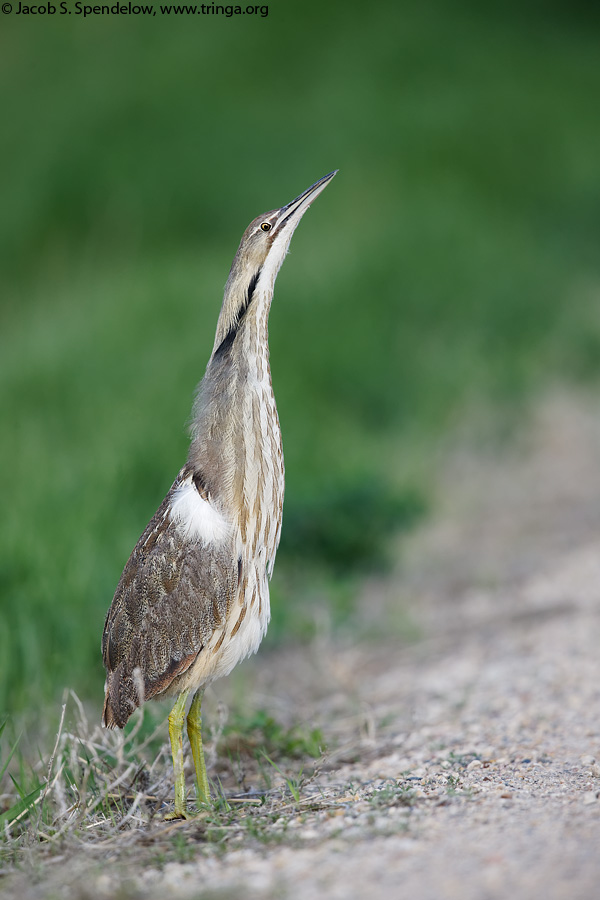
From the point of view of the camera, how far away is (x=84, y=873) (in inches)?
85.0

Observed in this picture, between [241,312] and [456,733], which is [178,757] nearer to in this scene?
[456,733]

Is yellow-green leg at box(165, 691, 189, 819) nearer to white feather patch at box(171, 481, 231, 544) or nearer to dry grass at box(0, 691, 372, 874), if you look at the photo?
dry grass at box(0, 691, 372, 874)

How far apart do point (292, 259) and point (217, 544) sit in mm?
6948

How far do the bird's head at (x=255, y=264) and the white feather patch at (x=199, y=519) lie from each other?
452 mm

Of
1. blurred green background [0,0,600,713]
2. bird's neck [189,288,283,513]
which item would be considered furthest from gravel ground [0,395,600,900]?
bird's neck [189,288,283,513]

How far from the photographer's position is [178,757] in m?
2.68

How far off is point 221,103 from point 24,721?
1180 centimetres

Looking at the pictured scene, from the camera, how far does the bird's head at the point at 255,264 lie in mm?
2859

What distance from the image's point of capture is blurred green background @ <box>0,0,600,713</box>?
5.22 metres

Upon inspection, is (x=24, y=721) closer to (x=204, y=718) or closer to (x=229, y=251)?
(x=204, y=718)

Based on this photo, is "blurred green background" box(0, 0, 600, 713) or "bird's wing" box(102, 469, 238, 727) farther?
"blurred green background" box(0, 0, 600, 713)

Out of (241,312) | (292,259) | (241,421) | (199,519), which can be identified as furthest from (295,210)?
(292,259)

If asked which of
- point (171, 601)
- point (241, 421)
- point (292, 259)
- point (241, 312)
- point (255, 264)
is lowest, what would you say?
point (171, 601)

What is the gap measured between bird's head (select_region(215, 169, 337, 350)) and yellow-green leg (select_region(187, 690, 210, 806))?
101 centimetres
